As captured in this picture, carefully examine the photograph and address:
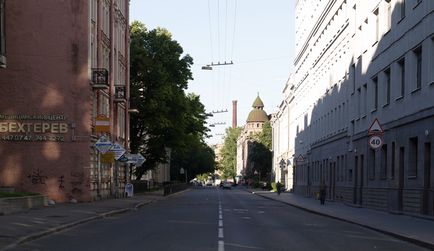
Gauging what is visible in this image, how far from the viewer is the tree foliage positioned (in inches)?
2162

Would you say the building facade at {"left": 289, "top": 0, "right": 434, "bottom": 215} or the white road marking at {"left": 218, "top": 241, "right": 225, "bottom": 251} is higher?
the building facade at {"left": 289, "top": 0, "right": 434, "bottom": 215}

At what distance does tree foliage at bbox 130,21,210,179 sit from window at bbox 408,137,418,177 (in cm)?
2912

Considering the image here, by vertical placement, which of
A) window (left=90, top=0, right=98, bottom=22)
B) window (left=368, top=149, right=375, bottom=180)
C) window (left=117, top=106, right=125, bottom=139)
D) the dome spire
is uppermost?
the dome spire

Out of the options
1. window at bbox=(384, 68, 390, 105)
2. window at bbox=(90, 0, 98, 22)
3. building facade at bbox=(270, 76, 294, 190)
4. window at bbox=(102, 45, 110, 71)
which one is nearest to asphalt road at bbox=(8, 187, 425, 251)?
window at bbox=(384, 68, 390, 105)

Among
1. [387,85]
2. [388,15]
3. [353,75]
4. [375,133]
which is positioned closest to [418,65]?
[387,85]

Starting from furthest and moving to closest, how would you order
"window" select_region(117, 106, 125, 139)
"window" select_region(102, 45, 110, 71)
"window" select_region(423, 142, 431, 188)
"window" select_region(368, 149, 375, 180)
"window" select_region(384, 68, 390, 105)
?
"window" select_region(117, 106, 125, 139)
"window" select_region(102, 45, 110, 71)
"window" select_region(368, 149, 375, 180)
"window" select_region(384, 68, 390, 105)
"window" select_region(423, 142, 431, 188)

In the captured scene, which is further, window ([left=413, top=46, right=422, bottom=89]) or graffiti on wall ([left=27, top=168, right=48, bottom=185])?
graffiti on wall ([left=27, top=168, right=48, bottom=185])

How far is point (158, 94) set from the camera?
178ft

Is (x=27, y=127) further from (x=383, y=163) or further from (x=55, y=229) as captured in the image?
(x=383, y=163)

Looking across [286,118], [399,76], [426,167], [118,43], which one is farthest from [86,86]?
[286,118]

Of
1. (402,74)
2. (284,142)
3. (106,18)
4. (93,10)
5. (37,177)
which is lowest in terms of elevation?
(37,177)

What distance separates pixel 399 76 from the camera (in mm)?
30672

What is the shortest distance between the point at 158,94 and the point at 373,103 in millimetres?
22738

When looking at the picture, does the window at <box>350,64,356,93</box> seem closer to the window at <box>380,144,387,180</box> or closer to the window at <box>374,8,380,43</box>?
the window at <box>374,8,380,43</box>
